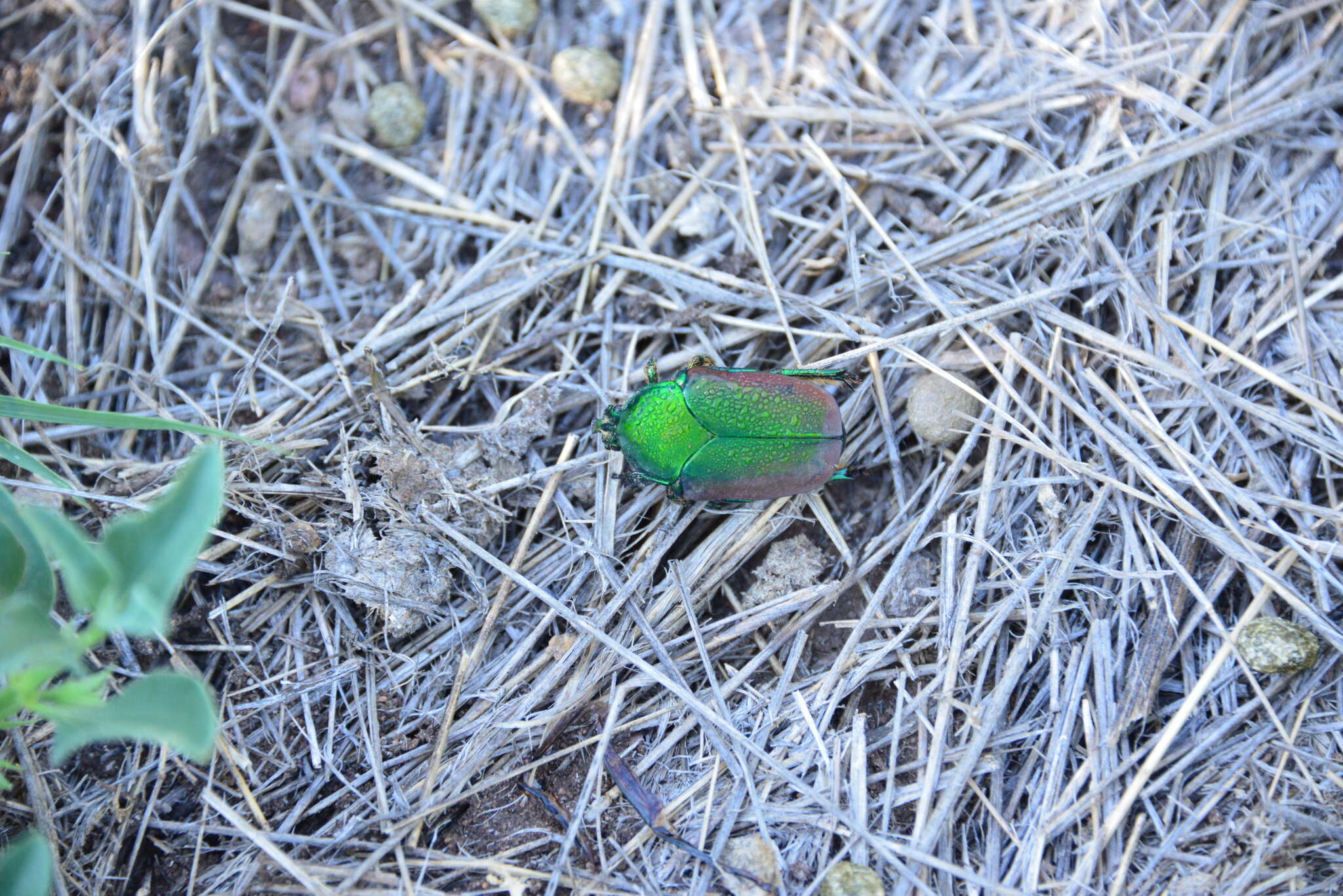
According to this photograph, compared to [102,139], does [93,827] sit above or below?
below

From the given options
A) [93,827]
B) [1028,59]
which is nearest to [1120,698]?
[1028,59]

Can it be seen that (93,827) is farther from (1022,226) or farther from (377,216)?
(1022,226)

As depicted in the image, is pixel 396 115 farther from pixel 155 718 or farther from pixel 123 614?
pixel 155 718

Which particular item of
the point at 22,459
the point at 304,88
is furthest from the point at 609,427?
the point at 304,88

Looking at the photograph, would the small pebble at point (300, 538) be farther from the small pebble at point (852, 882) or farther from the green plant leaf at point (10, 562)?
the small pebble at point (852, 882)

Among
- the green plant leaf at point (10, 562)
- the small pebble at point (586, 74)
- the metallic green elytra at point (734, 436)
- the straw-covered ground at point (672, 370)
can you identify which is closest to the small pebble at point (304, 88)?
the straw-covered ground at point (672, 370)

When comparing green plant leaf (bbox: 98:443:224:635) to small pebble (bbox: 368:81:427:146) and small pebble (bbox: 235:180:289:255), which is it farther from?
small pebble (bbox: 368:81:427:146)

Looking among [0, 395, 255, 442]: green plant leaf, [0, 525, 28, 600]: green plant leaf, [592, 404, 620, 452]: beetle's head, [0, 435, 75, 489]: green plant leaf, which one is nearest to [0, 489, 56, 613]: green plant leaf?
[0, 525, 28, 600]: green plant leaf
